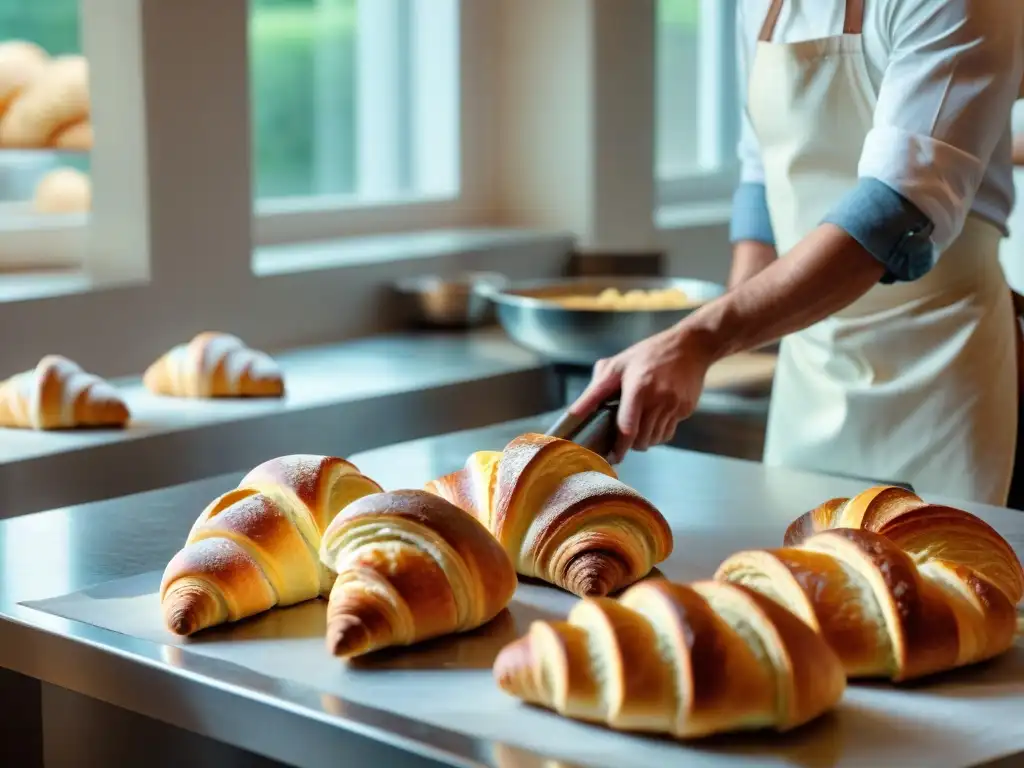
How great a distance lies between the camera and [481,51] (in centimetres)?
329

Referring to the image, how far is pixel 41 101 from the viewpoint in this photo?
2.34 metres

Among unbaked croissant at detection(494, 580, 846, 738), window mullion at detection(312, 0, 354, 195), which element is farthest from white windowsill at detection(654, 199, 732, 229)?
unbaked croissant at detection(494, 580, 846, 738)

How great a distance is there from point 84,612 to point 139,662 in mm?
110

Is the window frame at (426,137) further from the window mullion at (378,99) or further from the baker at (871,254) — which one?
the baker at (871,254)

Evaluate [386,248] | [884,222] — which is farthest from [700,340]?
[386,248]

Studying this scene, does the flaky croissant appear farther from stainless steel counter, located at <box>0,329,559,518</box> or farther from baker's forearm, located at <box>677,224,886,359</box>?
stainless steel counter, located at <box>0,329,559,518</box>

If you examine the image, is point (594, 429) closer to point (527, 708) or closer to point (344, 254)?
point (527, 708)

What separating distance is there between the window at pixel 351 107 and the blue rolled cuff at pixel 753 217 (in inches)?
49.1

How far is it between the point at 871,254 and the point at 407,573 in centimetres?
72

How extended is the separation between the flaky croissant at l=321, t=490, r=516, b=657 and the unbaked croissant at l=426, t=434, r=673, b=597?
0.08 meters

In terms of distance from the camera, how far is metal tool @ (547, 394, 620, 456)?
4.29ft

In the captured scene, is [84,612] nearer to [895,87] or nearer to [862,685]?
[862,685]

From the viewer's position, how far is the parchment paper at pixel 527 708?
0.78 meters

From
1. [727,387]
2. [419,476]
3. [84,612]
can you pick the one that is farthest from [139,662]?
[727,387]
